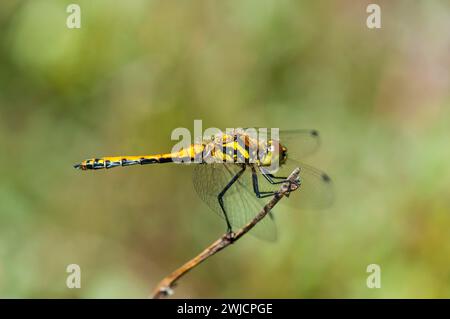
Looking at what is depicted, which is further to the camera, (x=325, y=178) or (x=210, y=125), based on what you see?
(x=210, y=125)

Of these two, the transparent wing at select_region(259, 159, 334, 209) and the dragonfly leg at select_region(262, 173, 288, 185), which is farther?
the transparent wing at select_region(259, 159, 334, 209)

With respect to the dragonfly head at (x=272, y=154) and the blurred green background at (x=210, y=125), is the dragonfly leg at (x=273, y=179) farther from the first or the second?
the blurred green background at (x=210, y=125)

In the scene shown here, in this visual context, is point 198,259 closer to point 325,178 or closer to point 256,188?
point 256,188

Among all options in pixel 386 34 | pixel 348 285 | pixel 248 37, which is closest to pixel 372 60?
pixel 386 34

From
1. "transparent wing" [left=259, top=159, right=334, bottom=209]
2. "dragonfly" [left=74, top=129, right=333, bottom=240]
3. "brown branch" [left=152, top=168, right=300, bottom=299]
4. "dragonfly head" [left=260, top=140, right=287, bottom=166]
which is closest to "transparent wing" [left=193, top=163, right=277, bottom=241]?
"dragonfly" [left=74, top=129, right=333, bottom=240]

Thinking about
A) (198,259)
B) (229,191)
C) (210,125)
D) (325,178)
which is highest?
(210,125)

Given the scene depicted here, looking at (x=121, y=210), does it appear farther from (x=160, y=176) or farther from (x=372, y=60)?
(x=372, y=60)

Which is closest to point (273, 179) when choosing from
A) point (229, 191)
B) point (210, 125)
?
point (229, 191)

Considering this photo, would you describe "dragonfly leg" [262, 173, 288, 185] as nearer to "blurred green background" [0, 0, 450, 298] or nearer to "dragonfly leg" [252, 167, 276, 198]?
"dragonfly leg" [252, 167, 276, 198]
